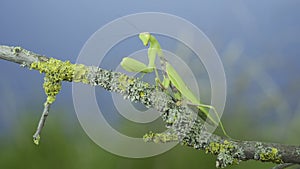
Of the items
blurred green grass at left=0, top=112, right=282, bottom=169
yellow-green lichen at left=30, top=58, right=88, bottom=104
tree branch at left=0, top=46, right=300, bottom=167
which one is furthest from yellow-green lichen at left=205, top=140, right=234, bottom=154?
blurred green grass at left=0, top=112, right=282, bottom=169

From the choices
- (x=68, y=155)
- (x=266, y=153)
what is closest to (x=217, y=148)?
(x=266, y=153)

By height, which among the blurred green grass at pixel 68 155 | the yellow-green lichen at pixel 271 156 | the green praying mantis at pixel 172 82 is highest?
the blurred green grass at pixel 68 155

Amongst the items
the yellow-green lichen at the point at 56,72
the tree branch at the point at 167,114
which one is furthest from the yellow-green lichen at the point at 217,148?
the yellow-green lichen at the point at 56,72

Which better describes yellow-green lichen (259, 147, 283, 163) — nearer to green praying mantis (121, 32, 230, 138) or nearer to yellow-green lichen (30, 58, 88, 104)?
green praying mantis (121, 32, 230, 138)

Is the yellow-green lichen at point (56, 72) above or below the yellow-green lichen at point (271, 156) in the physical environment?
above

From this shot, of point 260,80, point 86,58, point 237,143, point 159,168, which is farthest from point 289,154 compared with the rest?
point 260,80

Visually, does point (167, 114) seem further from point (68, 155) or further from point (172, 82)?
point (68, 155)

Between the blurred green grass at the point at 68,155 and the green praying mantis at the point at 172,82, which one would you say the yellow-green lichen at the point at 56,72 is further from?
the blurred green grass at the point at 68,155
